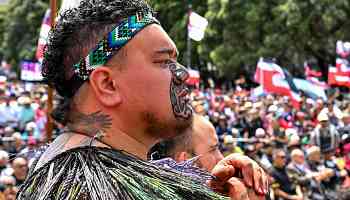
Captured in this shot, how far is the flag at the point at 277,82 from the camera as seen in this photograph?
17.8 m

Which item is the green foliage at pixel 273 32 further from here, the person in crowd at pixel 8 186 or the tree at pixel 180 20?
the person in crowd at pixel 8 186

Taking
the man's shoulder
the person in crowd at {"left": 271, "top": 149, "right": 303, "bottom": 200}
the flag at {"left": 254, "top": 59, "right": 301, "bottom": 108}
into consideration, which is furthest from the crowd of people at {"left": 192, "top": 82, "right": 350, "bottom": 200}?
the man's shoulder

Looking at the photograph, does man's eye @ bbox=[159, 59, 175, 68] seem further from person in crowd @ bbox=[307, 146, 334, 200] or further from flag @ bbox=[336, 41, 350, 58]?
flag @ bbox=[336, 41, 350, 58]

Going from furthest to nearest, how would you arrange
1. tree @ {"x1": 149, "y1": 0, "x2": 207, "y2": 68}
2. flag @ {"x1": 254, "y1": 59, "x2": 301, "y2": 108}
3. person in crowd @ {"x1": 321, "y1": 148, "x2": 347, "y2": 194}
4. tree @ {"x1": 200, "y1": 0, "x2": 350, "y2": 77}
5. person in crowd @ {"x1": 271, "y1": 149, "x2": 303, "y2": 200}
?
1. tree @ {"x1": 149, "y1": 0, "x2": 207, "y2": 68}
2. tree @ {"x1": 200, "y1": 0, "x2": 350, "y2": 77}
3. flag @ {"x1": 254, "y1": 59, "x2": 301, "y2": 108}
4. person in crowd @ {"x1": 321, "y1": 148, "x2": 347, "y2": 194}
5. person in crowd @ {"x1": 271, "y1": 149, "x2": 303, "y2": 200}

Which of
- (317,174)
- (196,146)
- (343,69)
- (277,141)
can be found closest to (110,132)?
(196,146)

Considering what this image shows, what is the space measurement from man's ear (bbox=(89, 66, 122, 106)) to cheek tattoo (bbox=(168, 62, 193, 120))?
15cm

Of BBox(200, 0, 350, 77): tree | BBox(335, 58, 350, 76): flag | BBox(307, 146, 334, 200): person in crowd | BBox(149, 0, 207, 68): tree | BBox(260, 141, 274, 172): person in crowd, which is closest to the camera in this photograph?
BBox(260, 141, 274, 172): person in crowd

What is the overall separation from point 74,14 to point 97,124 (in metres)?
0.30

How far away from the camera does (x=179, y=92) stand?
1898mm

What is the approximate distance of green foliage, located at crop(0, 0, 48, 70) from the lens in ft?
149

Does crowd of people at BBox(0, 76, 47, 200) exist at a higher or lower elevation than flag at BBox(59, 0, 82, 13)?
lower

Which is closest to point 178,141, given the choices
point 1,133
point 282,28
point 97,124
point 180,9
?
point 97,124

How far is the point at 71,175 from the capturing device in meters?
1.71

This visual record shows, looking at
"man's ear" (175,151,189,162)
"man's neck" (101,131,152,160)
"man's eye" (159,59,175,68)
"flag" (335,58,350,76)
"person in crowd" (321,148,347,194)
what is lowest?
"person in crowd" (321,148,347,194)
